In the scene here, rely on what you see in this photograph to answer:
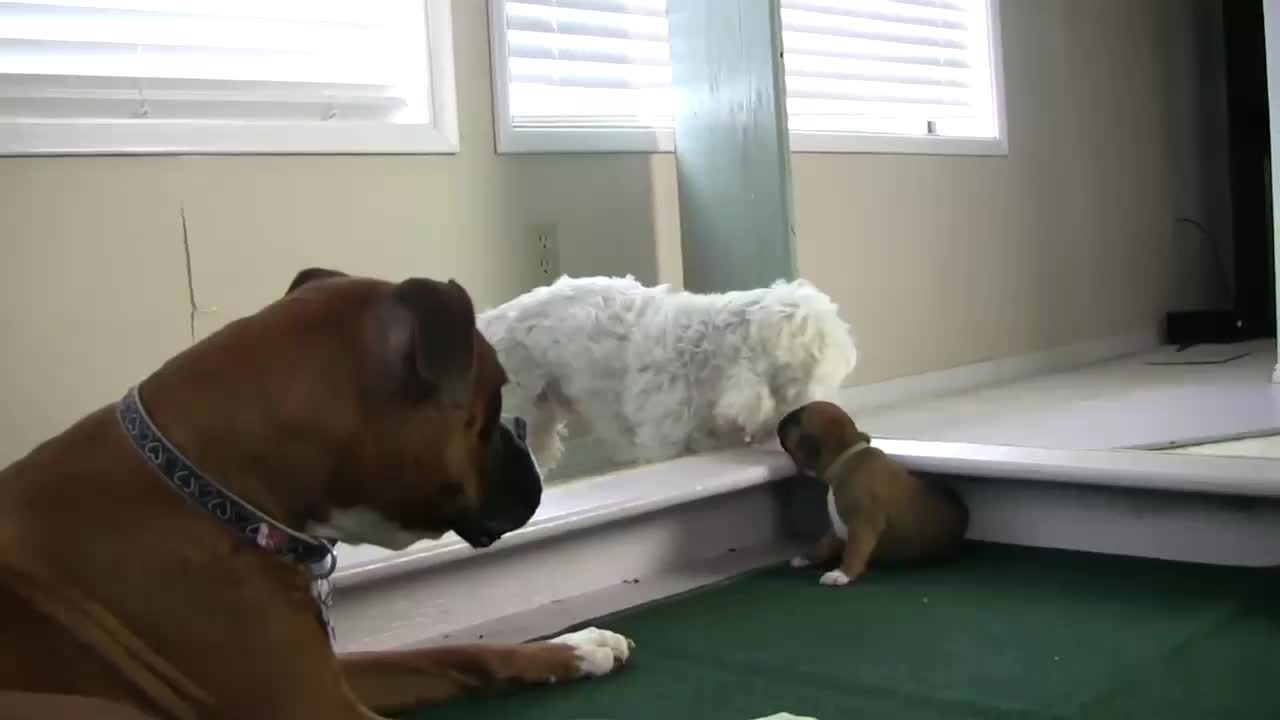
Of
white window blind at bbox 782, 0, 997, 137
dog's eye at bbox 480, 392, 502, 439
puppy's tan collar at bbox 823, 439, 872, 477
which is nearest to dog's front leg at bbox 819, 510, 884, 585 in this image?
puppy's tan collar at bbox 823, 439, 872, 477

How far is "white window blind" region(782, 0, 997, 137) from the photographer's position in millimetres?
3473

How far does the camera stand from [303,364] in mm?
1072

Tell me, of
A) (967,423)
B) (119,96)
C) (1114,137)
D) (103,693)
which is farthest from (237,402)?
(1114,137)

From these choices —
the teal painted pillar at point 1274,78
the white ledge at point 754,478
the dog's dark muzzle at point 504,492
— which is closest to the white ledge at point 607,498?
the white ledge at point 754,478

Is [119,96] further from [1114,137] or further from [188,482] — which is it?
[1114,137]

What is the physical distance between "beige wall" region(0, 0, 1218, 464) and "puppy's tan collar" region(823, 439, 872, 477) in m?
0.86

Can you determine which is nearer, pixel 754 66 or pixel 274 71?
pixel 274 71

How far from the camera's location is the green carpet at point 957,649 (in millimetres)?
1384

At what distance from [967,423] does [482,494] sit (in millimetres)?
2020

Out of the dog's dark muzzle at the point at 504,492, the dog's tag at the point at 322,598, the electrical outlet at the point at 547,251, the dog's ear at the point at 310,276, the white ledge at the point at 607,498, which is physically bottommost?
the white ledge at the point at 607,498

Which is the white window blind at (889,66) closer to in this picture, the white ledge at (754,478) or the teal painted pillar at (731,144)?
the teal painted pillar at (731,144)

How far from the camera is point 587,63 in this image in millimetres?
2861

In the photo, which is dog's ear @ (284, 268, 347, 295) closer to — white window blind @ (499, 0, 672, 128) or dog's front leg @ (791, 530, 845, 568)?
dog's front leg @ (791, 530, 845, 568)

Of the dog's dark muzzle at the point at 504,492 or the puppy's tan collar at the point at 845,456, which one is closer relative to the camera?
the dog's dark muzzle at the point at 504,492
